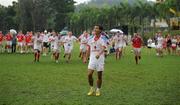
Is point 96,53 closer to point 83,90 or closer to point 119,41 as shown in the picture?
point 83,90

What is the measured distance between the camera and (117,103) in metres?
11.9

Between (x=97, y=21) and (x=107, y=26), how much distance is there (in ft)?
12.6

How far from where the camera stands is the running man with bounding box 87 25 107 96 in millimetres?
13352

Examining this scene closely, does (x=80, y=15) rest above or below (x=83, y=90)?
above

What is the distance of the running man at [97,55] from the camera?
13.4 metres

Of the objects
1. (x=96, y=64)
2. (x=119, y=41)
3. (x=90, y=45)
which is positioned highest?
(x=119, y=41)

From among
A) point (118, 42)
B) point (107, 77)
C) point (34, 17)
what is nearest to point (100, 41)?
point (107, 77)

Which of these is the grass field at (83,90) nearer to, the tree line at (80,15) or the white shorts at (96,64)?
the white shorts at (96,64)

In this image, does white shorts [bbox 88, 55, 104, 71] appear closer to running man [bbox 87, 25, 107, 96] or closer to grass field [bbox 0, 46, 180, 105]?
running man [bbox 87, 25, 107, 96]

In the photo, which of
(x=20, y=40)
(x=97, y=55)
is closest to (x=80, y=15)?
(x=20, y=40)

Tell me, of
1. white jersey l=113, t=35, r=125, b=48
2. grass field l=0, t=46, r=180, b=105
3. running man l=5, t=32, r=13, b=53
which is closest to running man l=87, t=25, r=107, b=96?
grass field l=0, t=46, r=180, b=105

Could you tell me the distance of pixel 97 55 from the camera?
1334 centimetres

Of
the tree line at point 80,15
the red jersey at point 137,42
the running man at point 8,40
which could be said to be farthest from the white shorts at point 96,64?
the tree line at point 80,15

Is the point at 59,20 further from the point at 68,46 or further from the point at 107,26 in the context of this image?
the point at 68,46
